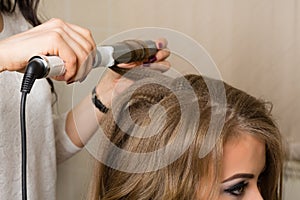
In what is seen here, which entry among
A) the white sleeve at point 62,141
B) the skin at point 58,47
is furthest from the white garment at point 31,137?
the skin at point 58,47

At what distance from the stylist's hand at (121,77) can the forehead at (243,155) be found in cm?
17

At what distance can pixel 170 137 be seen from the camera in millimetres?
1009

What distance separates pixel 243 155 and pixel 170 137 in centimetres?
12

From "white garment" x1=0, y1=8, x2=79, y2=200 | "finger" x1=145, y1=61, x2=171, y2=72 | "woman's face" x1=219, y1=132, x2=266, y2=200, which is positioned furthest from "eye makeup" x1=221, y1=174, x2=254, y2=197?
"white garment" x1=0, y1=8, x2=79, y2=200

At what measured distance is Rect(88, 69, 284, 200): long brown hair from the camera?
39.6 inches

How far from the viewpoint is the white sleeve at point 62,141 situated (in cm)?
131

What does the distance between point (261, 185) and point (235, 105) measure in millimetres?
160

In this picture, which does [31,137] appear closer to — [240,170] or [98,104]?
[98,104]

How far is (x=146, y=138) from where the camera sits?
1.02 m

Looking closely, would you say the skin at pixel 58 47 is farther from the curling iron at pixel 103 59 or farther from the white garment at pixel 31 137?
the white garment at pixel 31 137

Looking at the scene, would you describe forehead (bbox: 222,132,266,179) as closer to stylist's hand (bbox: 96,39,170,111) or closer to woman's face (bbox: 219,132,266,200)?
woman's face (bbox: 219,132,266,200)

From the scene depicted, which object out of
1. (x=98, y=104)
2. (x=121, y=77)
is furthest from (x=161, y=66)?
(x=98, y=104)

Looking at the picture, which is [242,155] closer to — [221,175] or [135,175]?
[221,175]

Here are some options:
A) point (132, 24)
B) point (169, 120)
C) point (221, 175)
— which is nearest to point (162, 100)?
point (169, 120)
